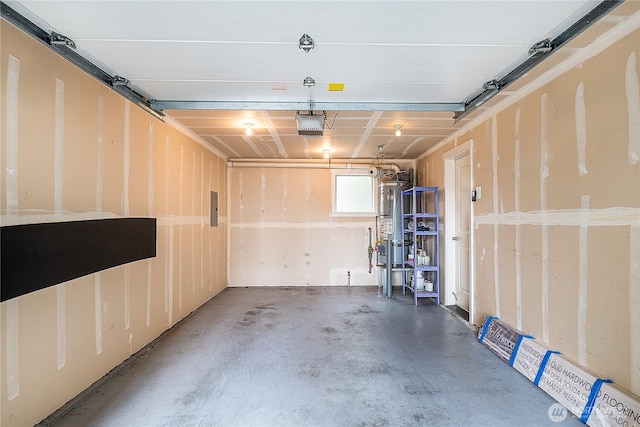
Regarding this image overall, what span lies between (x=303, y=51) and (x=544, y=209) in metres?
2.20

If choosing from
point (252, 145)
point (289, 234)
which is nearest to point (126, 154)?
point (252, 145)

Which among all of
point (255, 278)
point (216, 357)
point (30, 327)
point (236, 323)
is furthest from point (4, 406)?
point (255, 278)

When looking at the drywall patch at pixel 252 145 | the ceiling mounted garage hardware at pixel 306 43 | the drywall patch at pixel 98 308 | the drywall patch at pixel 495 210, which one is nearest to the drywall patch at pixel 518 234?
the drywall patch at pixel 495 210

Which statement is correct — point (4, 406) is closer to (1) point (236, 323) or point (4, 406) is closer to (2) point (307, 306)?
(1) point (236, 323)

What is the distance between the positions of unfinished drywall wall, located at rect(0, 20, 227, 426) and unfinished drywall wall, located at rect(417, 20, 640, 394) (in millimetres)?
3423

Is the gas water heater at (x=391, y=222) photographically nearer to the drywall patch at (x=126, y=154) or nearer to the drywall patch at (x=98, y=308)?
the drywall patch at (x=126, y=154)

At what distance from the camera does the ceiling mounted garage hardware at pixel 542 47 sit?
1947mm

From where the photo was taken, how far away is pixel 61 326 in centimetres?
200

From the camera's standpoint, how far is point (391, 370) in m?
2.62

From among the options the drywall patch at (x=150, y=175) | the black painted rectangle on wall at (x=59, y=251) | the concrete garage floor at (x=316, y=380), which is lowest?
the concrete garage floor at (x=316, y=380)

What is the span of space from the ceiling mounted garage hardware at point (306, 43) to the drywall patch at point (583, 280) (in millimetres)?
2060

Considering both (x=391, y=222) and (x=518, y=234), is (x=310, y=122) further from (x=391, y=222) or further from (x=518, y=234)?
(x=391, y=222)

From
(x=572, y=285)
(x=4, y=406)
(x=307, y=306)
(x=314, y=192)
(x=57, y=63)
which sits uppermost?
(x=57, y=63)

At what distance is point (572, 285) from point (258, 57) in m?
2.72
